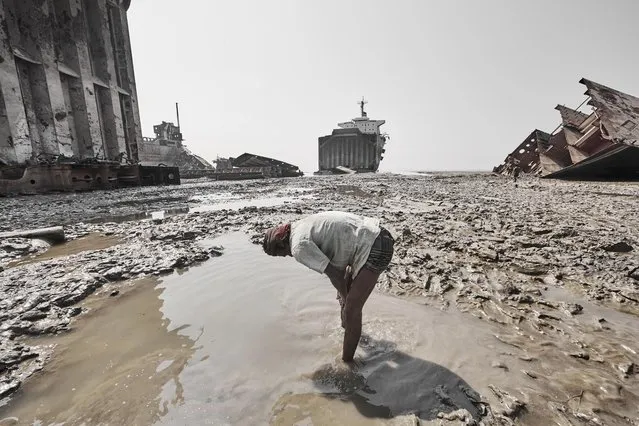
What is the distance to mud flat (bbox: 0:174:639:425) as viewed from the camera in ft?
5.80

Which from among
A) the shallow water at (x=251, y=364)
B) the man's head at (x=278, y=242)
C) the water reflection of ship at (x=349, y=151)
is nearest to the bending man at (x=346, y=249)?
the man's head at (x=278, y=242)

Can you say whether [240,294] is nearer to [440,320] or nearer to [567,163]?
[440,320]

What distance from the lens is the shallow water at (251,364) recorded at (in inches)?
69.4

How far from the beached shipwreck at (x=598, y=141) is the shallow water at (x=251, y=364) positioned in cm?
1322

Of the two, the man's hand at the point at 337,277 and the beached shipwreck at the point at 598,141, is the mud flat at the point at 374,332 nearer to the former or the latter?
the man's hand at the point at 337,277

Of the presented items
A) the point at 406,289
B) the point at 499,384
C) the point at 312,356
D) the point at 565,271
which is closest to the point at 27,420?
the point at 312,356

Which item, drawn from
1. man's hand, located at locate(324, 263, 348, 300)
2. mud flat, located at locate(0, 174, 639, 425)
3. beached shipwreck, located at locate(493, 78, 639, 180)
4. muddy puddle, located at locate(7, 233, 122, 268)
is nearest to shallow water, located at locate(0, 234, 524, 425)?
mud flat, located at locate(0, 174, 639, 425)

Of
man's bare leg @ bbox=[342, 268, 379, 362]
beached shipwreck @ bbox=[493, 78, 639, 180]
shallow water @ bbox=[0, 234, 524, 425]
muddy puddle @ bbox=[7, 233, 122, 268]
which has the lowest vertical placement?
shallow water @ bbox=[0, 234, 524, 425]

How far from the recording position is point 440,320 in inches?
106

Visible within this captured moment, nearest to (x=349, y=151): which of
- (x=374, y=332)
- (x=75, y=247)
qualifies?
(x=75, y=247)

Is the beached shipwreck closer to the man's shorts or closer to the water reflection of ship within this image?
the man's shorts

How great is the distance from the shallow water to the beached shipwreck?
13.2m

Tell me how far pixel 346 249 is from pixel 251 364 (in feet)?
3.72

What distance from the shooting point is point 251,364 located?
2164 millimetres
